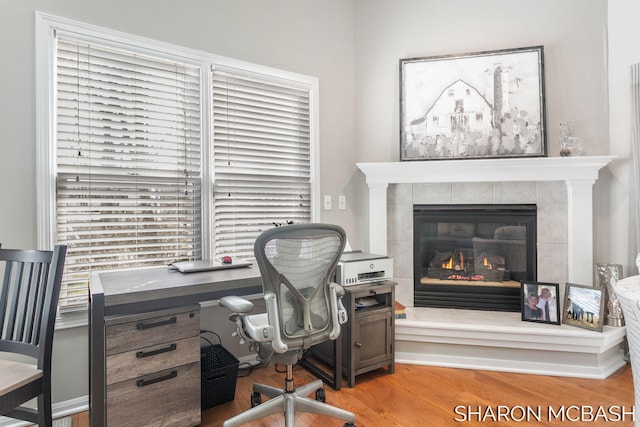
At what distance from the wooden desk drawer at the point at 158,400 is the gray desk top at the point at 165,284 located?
39 cm

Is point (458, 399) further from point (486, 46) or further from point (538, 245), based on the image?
point (486, 46)

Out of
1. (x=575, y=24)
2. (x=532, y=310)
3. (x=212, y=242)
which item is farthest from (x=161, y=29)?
(x=532, y=310)

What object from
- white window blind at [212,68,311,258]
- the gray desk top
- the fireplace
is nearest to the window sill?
the gray desk top

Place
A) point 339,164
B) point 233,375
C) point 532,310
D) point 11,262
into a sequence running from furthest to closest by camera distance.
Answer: point 339,164, point 532,310, point 233,375, point 11,262

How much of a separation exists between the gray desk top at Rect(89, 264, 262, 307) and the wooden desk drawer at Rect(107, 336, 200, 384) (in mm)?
240

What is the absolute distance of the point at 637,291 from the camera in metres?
1.00

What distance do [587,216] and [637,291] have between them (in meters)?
1.95

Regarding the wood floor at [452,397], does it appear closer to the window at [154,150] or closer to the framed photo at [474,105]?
the window at [154,150]

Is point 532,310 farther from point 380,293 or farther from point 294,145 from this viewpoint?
point 294,145

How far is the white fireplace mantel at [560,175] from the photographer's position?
101 inches

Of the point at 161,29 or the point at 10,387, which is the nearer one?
the point at 10,387

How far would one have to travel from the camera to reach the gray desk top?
150 centimetres

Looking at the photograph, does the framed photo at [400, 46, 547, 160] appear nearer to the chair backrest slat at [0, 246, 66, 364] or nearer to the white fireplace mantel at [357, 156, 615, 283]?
the white fireplace mantel at [357, 156, 615, 283]

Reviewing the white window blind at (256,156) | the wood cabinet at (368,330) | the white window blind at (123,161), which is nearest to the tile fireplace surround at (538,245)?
the wood cabinet at (368,330)
